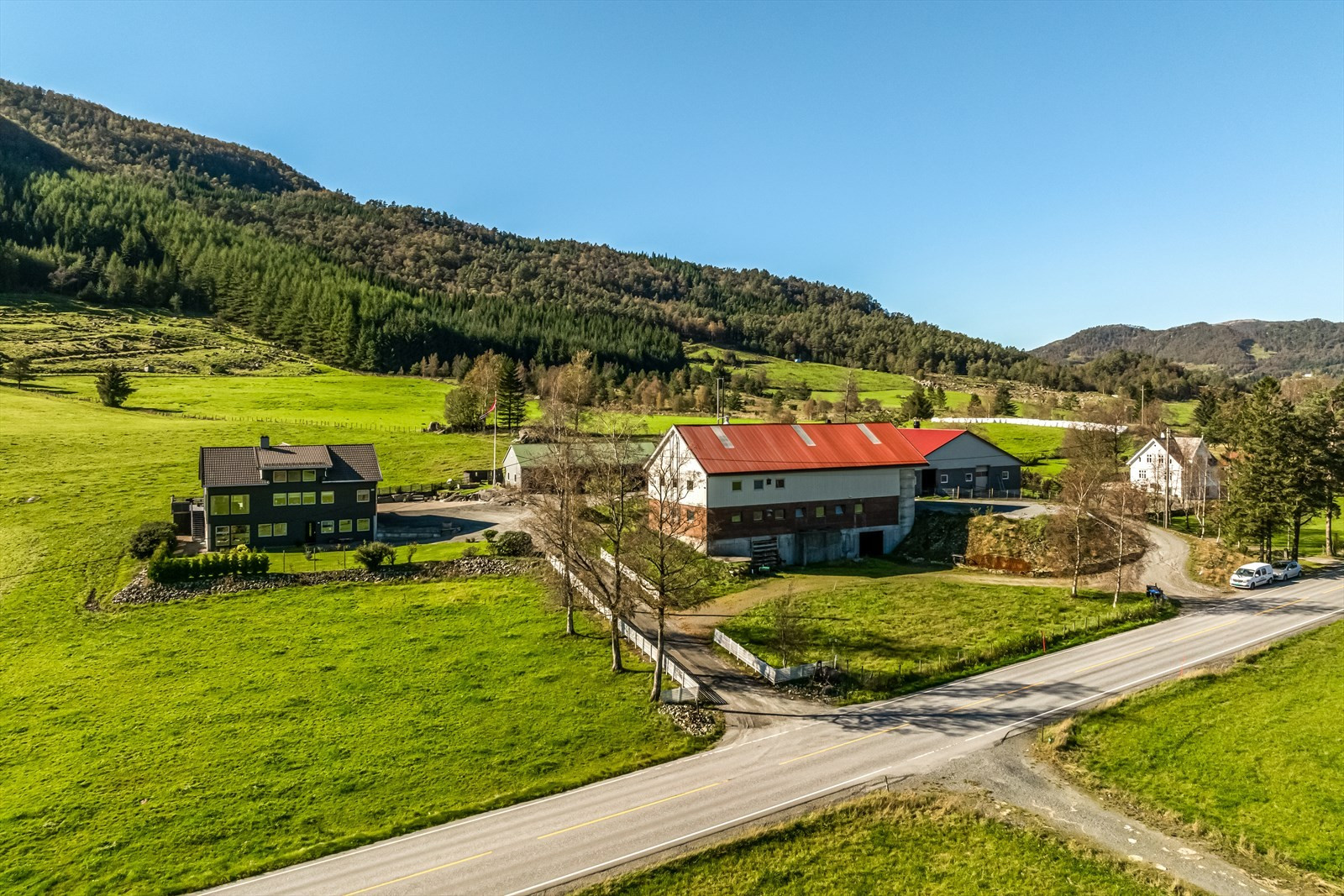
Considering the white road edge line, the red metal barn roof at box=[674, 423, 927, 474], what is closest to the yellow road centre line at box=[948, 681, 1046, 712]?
the white road edge line

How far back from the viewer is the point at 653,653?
1526 inches

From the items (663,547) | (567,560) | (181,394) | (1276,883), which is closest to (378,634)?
(567,560)

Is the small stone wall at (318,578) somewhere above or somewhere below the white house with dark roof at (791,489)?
below

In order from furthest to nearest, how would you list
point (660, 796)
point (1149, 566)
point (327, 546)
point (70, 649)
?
1. point (327, 546)
2. point (1149, 566)
3. point (70, 649)
4. point (660, 796)

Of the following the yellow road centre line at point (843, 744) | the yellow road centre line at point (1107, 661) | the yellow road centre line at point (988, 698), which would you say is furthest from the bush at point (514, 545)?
the yellow road centre line at point (1107, 661)

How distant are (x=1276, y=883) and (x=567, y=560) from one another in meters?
30.2

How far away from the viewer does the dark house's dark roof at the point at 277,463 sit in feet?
189

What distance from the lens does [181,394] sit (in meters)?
116

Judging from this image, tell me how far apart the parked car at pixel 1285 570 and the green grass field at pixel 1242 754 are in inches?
718

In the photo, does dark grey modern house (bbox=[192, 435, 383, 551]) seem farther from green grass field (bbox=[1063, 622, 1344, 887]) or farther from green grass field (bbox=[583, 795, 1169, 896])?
green grass field (bbox=[1063, 622, 1344, 887])

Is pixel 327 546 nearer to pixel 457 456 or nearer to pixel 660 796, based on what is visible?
pixel 457 456

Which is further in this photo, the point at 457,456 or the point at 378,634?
the point at 457,456

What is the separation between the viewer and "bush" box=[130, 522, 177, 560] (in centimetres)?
5266

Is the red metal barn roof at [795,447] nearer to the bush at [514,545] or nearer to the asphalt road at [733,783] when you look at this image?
the bush at [514,545]
